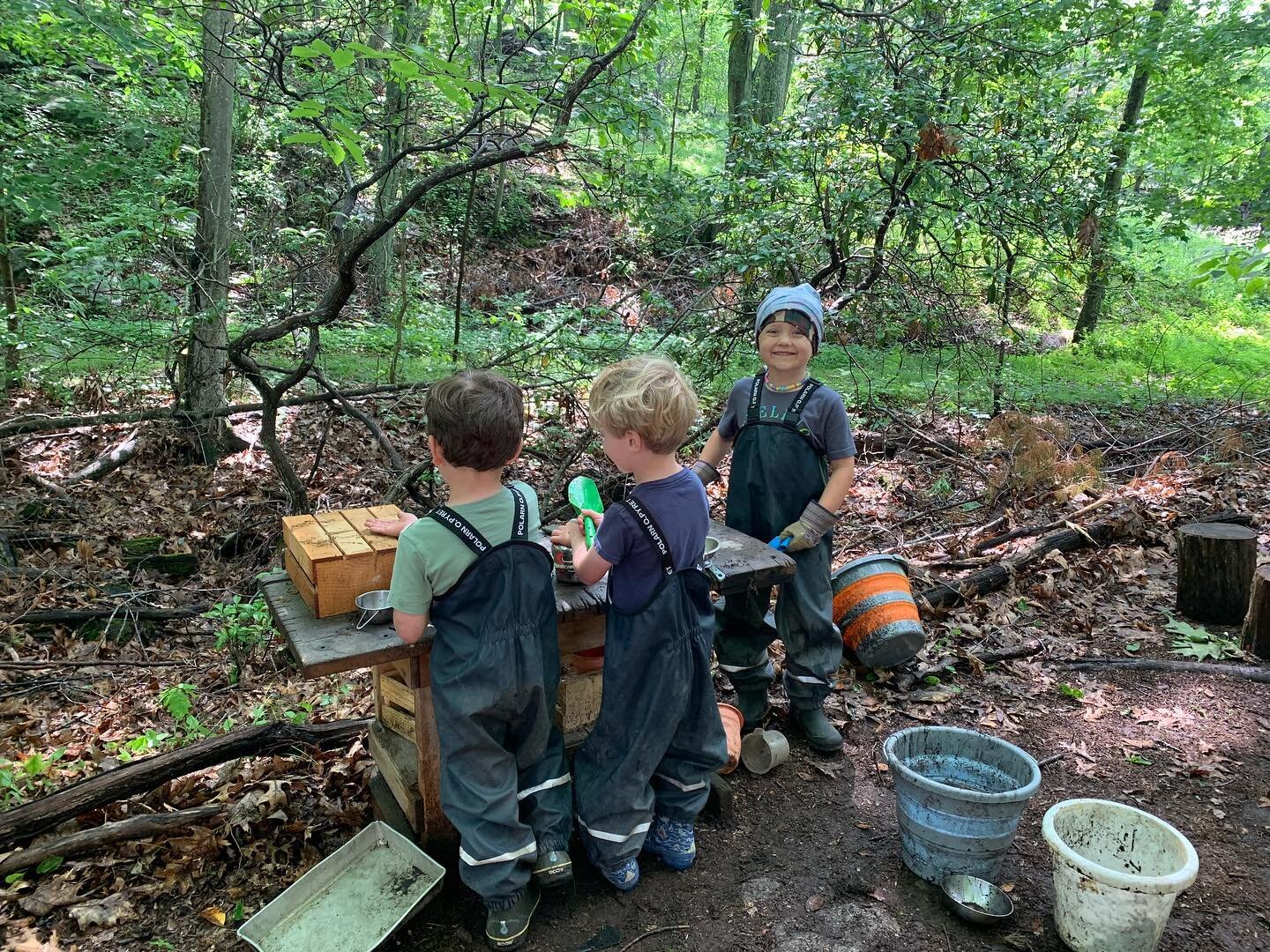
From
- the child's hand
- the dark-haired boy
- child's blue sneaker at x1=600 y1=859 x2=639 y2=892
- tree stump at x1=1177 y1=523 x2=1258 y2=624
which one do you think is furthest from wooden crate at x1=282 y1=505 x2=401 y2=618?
tree stump at x1=1177 y1=523 x2=1258 y2=624

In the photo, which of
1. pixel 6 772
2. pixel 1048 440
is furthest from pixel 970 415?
pixel 6 772

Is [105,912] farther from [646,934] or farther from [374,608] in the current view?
[646,934]

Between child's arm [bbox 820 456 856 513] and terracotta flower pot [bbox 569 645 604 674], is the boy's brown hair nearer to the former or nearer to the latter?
terracotta flower pot [bbox 569 645 604 674]

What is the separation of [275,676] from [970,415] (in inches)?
309

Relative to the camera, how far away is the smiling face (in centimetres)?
337

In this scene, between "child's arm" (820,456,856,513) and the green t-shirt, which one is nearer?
the green t-shirt

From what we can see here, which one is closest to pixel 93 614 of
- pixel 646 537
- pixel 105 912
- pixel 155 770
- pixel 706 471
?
pixel 155 770

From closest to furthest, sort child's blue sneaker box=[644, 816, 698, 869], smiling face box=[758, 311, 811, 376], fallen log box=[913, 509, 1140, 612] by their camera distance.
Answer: child's blue sneaker box=[644, 816, 698, 869] → smiling face box=[758, 311, 811, 376] → fallen log box=[913, 509, 1140, 612]

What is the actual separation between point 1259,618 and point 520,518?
14.9 feet

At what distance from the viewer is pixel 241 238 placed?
7.53 meters

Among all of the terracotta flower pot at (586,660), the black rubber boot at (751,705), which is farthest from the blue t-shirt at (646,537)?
the black rubber boot at (751,705)

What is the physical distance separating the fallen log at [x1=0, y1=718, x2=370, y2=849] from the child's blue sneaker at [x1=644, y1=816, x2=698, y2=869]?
1.50 m

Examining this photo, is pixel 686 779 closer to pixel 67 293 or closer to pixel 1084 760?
pixel 1084 760

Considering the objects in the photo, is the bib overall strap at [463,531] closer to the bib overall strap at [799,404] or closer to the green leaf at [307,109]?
the bib overall strap at [799,404]
